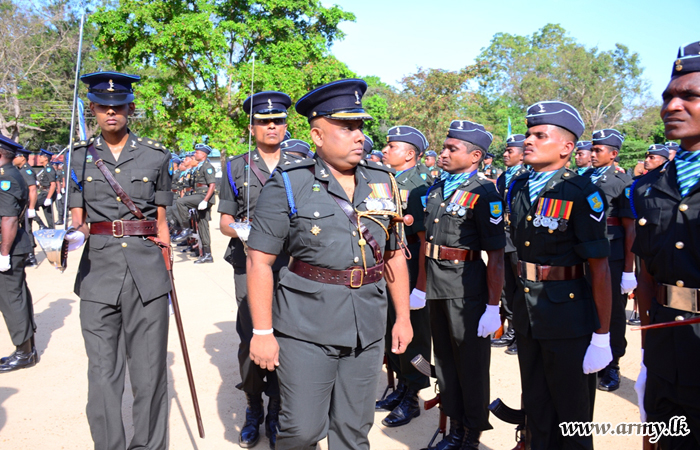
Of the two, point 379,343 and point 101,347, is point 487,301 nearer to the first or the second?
point 379,343

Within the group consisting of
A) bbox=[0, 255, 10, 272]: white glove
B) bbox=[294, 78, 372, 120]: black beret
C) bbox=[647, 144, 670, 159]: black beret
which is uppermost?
bbox=[647, 144, 670, 159]: black beret

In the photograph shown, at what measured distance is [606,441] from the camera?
4129 millimetres

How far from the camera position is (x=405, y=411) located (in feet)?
15.0

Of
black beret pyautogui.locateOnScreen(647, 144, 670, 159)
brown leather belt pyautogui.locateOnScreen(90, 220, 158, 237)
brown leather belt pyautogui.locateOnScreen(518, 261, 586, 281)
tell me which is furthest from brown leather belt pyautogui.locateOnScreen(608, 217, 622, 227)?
brown leather belt pyautogui.locateOnScreen(90, 220, 158, 237)

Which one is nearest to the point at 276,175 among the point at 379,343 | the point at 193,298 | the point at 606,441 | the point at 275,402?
the point at 379,343

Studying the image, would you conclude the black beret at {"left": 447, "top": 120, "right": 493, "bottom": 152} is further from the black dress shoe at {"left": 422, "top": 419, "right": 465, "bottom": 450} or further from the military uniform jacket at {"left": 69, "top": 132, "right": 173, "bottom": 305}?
the military uniform jacket at {"left": 69, "top": 132, "right": 173, "bottom": 305}

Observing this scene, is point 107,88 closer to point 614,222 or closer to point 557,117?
point 557,117

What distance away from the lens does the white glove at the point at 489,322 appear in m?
3.77

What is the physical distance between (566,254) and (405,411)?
2.13 meters

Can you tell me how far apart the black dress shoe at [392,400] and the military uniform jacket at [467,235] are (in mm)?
1254

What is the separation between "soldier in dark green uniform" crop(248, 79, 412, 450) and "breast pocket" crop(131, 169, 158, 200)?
1325 millimetres

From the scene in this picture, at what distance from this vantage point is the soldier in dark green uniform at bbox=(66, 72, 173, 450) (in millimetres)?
3529

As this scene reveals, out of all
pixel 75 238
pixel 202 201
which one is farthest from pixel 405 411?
pixel 202 201

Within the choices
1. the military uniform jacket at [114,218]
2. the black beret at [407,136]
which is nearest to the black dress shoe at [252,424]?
the military uniform jacket at [114,218]
